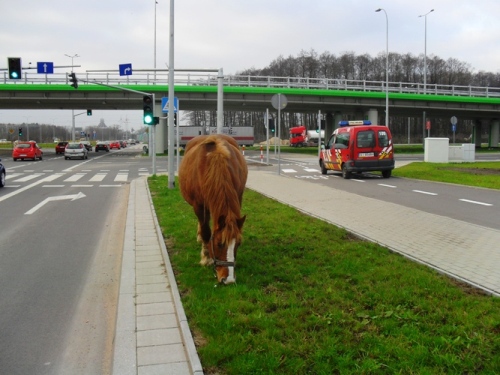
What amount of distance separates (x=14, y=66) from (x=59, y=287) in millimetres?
24881

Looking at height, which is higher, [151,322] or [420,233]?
[420,233]

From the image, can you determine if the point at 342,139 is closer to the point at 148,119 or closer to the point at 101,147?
the point at 148,119

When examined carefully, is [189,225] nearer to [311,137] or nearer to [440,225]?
[440,225]

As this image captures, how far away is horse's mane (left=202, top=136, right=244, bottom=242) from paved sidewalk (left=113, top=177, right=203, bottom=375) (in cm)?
94

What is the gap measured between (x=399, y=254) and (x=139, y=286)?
12.0ft

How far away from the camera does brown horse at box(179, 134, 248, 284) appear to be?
524 cm

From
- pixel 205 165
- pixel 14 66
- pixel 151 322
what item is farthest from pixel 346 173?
pixel 14 66

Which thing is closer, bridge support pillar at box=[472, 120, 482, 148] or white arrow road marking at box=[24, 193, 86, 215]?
white arrow road marking at box=[24, 193, 86, 215]

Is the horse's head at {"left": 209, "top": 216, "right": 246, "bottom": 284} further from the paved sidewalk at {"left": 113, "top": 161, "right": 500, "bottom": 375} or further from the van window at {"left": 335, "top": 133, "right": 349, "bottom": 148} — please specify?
the van window at {"left": 335, "top": 133, "right": 349, "bottom": 148}

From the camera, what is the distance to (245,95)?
49.8 metres

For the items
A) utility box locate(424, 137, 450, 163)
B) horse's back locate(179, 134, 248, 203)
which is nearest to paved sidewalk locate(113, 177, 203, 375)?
horse's back locate(179, 134, 248, 203)

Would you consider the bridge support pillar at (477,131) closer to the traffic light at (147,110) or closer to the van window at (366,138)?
the van window at (366,138)

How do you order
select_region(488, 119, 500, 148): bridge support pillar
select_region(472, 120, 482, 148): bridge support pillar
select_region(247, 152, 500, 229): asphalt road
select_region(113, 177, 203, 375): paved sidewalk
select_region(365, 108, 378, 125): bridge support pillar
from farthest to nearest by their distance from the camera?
select_region(472, 120, 482, 148): bridge support pillar < select_region(488, 119, 500, 148): bridge support pillar < select_region(365, 108, 378, 125): bridge support pillar < select_region(247, 152, 500, 229): asphalt road < select_region(113, 177, 203, 375): paved sidewalk

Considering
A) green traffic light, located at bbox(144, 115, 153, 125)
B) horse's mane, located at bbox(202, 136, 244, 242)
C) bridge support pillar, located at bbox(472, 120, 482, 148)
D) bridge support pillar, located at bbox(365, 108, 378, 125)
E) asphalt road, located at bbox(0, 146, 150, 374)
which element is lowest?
asphalt road, located at bbox(0, 146, 150, 374)
